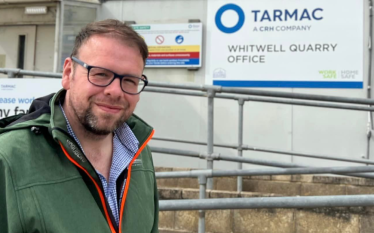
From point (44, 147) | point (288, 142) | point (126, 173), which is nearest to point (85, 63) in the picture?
point (44, 147)

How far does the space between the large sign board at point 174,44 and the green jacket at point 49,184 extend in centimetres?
571

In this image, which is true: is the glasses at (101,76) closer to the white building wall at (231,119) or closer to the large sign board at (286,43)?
the white building wall at (231,119)

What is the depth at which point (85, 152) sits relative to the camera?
139 cm

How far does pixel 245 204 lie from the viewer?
171 centimetres

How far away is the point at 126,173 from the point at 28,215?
432mm

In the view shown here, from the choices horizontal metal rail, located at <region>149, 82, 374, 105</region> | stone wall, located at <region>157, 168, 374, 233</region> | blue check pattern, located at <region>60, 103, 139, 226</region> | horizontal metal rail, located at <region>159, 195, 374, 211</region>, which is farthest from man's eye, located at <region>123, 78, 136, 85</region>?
stone wall, located at <region>157, 168, 374, 233</region>

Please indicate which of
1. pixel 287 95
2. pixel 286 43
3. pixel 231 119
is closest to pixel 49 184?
pixel 287 95

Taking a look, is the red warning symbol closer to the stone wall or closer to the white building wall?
the white building wall

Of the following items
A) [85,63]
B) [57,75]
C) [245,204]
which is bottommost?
[245,204]

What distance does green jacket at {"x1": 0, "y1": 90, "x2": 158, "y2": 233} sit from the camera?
3.54ft

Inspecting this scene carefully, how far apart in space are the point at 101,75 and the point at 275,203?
2.96ft

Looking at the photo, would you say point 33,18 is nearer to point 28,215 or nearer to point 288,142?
point 288,142

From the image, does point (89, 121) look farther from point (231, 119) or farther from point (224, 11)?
point (224, 11)

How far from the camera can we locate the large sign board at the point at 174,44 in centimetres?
700
